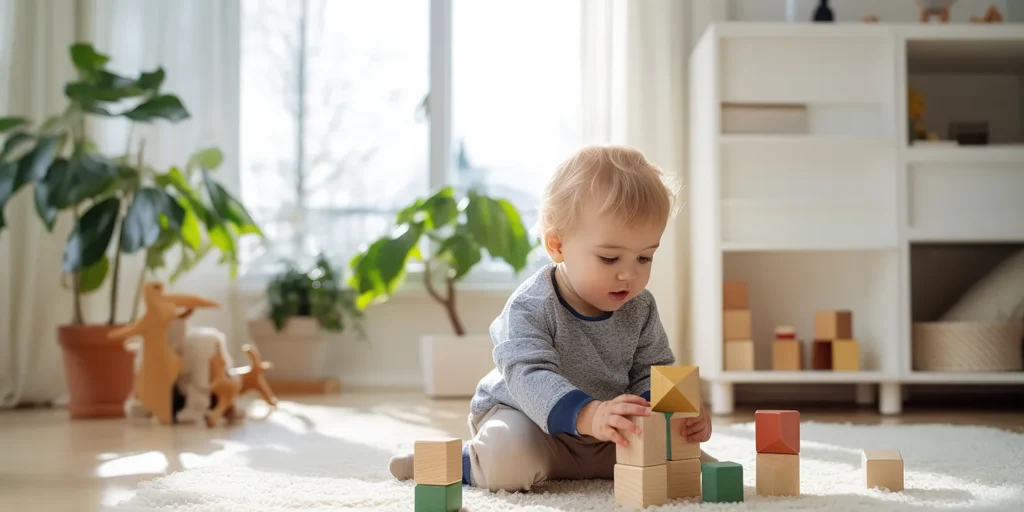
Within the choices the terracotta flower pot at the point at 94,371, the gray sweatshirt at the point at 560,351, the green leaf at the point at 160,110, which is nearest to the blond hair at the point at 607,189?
the gray sweatshirt at the point at 560,351

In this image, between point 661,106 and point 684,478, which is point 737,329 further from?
point 684,478

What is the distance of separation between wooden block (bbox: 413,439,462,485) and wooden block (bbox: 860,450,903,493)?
0.56 m

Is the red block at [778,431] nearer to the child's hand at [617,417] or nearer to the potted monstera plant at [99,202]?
the child's hand at [617,417]

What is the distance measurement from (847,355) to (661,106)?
0.97 meters

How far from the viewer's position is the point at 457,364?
3.17 metres

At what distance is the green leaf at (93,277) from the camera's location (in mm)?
2891

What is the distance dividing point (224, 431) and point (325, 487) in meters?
1.02

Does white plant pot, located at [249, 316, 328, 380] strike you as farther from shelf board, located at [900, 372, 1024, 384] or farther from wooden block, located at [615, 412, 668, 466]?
wooden block, located at [615, 412, 668, 466]

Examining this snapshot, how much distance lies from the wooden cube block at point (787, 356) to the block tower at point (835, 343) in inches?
2.3

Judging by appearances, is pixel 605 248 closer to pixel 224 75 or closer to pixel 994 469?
pixel 994 469

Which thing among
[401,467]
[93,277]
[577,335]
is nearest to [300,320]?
[93,277]

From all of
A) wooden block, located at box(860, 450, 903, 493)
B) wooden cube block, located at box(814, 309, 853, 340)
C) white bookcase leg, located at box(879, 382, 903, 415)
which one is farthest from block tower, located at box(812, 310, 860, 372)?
wooden block, located at box(860, 450, 903, 493)

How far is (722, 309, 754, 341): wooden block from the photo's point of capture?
268 centimetres

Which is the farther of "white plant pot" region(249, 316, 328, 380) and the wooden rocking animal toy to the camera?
"white plant pot" region(249, 316, 328, 380)
